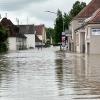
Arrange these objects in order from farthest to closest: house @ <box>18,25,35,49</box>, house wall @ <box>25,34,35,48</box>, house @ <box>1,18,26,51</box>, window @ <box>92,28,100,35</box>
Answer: house @ <box>18,25,35,49</box> → house wall @ <box>25,34,35,48</box> → house @ <box>1,18,26,51</box> → window @ <box>92,28,100,35</box>

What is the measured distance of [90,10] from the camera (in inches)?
3575

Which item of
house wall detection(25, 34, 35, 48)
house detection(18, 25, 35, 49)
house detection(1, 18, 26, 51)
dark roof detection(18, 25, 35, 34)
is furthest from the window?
dark roof detection(18, 25, 35, 34)

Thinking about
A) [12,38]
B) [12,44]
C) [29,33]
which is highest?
[29,33]

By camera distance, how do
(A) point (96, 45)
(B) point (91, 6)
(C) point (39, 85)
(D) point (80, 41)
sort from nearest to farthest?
(C) point (39, 85)
(A) point (96, 45)
(D) point (80, 41)
(B) point (91, 6)

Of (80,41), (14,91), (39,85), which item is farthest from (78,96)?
(80,41)

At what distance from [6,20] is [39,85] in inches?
4884

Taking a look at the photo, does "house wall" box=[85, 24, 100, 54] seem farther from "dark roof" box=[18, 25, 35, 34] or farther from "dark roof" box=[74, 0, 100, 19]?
"dark roof" box=[18, 25, 35, 34]

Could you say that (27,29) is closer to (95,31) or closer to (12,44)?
(12,44)

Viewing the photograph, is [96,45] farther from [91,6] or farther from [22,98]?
[22,98]

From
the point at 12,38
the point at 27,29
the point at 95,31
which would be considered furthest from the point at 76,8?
the point at 95,31

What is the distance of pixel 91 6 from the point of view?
302 ft

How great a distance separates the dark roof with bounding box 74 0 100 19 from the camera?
90050 millimetres

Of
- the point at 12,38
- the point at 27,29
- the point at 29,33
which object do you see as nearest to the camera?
the point at 12,38

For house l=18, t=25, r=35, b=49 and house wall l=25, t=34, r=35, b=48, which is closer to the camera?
house wall l=25, t=34, r=35, b=48
